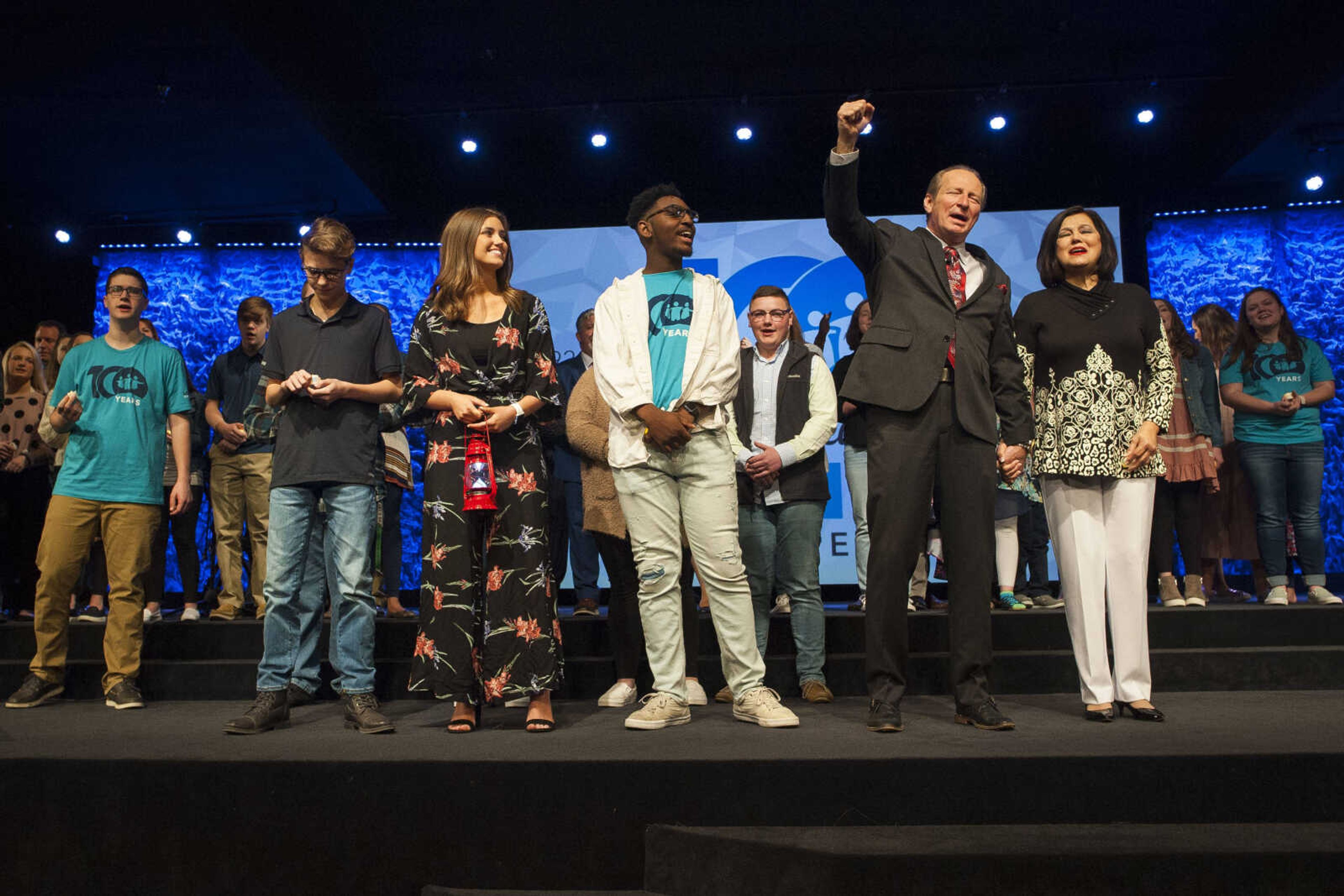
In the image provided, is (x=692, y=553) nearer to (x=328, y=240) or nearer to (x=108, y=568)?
(x=328, y=240)

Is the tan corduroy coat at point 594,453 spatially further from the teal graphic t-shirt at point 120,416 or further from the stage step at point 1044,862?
the stage step at point 1044,862

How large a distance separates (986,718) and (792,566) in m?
1.10

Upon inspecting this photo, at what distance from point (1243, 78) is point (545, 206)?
5024 mm

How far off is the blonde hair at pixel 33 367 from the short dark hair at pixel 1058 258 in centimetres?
495

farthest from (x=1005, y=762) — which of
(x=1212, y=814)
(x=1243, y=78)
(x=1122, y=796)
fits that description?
(x=1243, y=78)

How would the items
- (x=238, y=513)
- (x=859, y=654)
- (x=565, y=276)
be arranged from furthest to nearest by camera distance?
(x=565, y=276) < (x=238, y=513) < (x=859, y=654)

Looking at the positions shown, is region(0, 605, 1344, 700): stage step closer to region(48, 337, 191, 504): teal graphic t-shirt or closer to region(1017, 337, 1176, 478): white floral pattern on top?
region(48, 337, 191, 504): teal graphic t-shirt

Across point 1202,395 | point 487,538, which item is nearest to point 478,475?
point 487,538

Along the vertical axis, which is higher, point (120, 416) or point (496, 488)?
point (120, 416)

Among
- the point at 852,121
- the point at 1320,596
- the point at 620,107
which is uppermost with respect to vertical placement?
the point at 620,107

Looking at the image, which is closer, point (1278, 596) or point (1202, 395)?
Answer: point (1278, 596)

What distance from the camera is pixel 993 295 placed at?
301cm

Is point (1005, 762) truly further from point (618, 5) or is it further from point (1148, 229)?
point (1148, 229)

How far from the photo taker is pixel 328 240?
3.27 m
